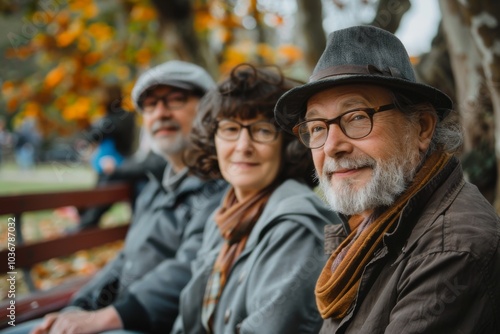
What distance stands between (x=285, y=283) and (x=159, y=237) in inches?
58.6

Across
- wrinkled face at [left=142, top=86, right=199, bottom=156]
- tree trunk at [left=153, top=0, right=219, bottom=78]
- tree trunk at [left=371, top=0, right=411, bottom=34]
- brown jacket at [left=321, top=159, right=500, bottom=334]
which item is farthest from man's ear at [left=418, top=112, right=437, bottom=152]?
tree trunk at [left=153, top=0, right=219, bottom=78]

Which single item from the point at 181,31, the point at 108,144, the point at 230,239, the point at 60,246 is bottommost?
the point at 60,246

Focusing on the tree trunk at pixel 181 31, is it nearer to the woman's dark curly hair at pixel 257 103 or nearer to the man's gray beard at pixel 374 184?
the woman's dark curly hair at pixel 257 103

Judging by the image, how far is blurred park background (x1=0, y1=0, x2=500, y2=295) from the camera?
3293 mm

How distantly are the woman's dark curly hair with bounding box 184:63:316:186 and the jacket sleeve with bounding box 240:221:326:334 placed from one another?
17.9 inches

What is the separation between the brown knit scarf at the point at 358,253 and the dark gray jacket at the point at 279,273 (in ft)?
1.15

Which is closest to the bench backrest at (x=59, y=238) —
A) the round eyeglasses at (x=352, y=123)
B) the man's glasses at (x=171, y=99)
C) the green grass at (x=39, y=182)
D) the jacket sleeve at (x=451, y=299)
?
the man's glasses at (x=171, y=99)

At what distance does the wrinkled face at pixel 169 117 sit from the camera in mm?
3588

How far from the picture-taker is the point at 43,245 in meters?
4.09

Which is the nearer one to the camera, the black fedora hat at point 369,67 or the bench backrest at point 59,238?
the black fedora hat at point 369,67

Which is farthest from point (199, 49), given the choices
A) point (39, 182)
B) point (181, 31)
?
point (39, 182)

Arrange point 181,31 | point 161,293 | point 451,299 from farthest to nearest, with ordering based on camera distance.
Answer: point 181,31
point 161,293
point 451,299

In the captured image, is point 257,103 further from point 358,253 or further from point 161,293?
point 161,293

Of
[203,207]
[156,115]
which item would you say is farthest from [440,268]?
[156,115]
